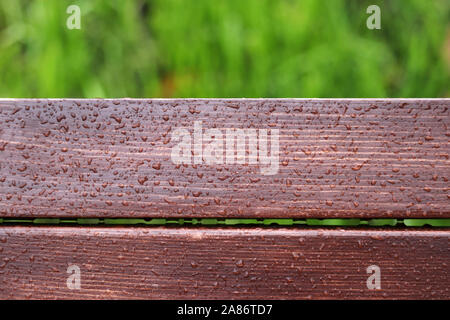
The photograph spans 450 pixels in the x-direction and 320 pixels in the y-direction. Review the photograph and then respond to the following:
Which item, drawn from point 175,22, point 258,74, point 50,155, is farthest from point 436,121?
point 175,22

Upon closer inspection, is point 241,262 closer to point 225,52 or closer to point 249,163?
point 249,163

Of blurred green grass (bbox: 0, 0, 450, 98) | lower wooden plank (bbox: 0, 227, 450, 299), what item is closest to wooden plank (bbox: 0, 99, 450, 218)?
lower wooden plank (bbox: 0, 227, 450, 299)

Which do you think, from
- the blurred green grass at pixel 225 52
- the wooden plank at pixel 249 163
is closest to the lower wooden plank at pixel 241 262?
the wooden plank at pixel 249 163

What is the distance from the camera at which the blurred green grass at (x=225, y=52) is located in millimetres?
1123

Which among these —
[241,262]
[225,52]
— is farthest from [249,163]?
[225,52]

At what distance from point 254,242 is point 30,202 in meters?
0.29

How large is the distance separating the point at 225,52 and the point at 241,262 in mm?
694

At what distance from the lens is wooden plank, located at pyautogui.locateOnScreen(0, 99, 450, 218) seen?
57 centimetres

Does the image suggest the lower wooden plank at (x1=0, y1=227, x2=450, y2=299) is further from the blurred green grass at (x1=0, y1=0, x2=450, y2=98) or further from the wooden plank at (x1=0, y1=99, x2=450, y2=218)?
the blurred green grass at (x1=0, y1=0, x2=450, y2=98)

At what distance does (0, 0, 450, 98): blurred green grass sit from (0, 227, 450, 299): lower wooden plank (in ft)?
1.92

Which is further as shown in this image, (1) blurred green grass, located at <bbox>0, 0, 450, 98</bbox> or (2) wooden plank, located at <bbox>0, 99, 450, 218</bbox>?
(1) blurred green grass, located at <bbox>0, 0, 450, 98</bbox>

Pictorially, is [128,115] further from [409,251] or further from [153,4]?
[153,4]

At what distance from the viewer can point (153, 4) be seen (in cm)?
129

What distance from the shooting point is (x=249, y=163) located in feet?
1.87
